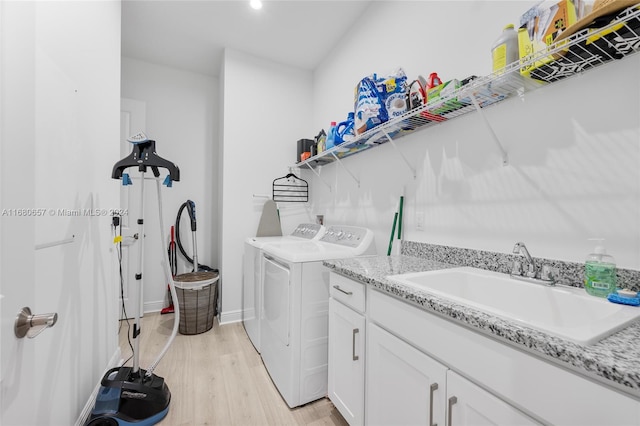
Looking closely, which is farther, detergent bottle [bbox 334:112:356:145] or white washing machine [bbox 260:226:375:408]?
detergent bottle [bbox 334:112:356:145]

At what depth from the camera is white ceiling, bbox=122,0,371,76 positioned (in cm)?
224

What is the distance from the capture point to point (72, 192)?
1.29m

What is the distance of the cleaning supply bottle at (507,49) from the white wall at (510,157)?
20 cm

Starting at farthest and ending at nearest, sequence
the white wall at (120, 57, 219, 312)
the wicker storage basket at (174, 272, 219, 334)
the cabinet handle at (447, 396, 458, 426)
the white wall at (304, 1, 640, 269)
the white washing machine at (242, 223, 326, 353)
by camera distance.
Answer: the white wall at (120, 57, 219, 312)
the wicker storage basket at (174, 272, 219, 334)
the white washing machine at (242, 223, 326, 353)
the white wall at (304, 1, 640, 269)
the cabinet handle at (447, 396, 458, 426)

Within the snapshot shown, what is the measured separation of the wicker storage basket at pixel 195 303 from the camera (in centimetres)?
249

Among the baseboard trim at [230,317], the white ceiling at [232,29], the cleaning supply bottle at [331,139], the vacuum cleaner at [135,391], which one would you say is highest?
the white ceiling at [232,29]

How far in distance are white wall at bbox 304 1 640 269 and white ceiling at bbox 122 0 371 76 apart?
1.69 feet

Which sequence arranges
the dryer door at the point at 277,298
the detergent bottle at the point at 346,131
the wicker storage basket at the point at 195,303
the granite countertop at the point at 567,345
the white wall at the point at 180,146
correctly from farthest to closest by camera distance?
the white wall at the point at 180,146
the wicker storage basket at the point at 195,303
the detergent bottle at the point at 346,131
the dryer door at the point at 277,298
the granite countertop at the point at 567,345

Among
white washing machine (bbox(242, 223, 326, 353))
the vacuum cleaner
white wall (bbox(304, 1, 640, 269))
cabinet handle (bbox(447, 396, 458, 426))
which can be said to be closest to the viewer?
cabinet handle (bbox(447, 396, 458, 426))

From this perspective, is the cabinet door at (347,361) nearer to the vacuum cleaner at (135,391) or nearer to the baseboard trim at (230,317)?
the vacuum cleaner at (135,391)

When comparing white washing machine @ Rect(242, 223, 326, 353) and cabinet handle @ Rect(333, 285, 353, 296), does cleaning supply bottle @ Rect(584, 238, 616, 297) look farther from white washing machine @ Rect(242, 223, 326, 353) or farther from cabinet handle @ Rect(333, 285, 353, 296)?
white washing machine @ Rect(242, 223, 326, 353)

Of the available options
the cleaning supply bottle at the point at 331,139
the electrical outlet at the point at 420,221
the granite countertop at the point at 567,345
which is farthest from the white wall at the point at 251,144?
the granite countertop at the point at 567,345

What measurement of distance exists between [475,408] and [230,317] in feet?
8.41

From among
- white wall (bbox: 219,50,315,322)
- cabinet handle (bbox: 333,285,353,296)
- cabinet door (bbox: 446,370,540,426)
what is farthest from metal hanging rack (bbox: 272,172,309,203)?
cabinet door (bbox: 446,370,540,426)
